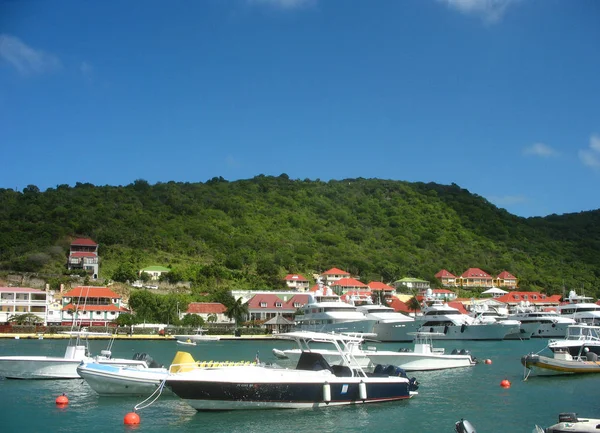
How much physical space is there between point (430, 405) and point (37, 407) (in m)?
16.8

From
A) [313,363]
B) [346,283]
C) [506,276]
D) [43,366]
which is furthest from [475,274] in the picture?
[313,363]

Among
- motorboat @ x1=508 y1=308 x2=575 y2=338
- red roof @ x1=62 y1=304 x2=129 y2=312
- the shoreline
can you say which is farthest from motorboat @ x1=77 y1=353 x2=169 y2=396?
motorboat @ x1=508 y1=308 x2=575 y2=338

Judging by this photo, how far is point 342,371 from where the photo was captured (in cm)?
2525

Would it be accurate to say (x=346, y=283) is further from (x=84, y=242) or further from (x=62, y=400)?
(x=62, y=400)

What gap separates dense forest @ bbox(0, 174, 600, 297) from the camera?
115 meters

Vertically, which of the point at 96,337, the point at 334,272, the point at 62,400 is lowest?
the point at 96,337

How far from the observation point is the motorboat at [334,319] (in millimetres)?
71562

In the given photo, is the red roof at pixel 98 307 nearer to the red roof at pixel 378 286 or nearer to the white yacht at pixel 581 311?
the red roof at pixel 378 286

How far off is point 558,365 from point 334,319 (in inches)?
1516

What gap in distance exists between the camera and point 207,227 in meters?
137

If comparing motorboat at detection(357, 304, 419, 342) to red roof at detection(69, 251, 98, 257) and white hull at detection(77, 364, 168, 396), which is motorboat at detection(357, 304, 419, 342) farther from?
red roof at detection(69, 251, 98, 257)

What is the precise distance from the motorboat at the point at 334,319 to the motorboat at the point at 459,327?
32.7ft

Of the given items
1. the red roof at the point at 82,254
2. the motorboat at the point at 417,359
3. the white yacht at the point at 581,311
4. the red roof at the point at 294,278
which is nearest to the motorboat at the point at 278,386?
the motorboat at the point at 417,359

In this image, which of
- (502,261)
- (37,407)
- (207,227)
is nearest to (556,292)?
(502,261)
